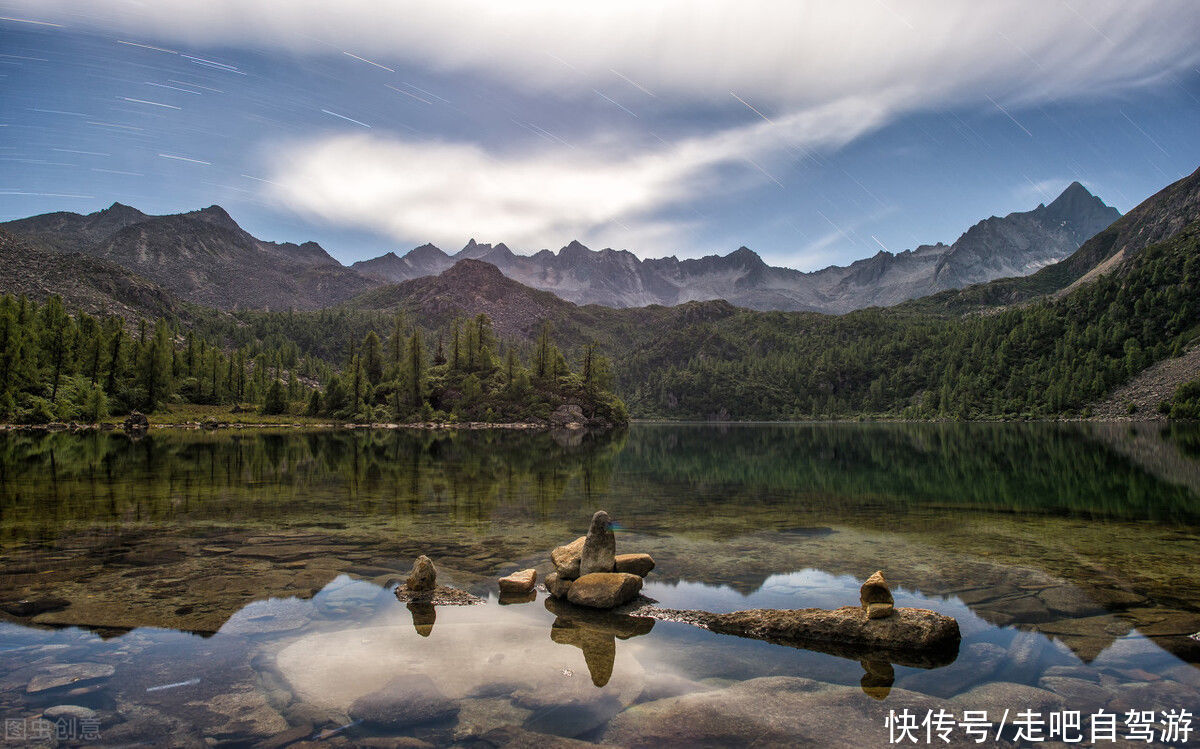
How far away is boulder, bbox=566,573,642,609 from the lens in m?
14.9

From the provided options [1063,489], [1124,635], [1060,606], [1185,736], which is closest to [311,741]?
[1185,736]

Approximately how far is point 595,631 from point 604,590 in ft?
5.93

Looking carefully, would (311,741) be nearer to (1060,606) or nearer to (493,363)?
(1060,606)

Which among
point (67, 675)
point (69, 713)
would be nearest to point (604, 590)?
point (69, 713)

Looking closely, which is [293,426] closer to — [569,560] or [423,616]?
[569,560]

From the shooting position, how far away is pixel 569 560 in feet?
55.0

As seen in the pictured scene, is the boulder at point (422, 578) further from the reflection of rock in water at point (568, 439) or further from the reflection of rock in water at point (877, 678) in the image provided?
the reflection of rock in water at point (568, 439)

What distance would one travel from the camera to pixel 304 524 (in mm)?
24688

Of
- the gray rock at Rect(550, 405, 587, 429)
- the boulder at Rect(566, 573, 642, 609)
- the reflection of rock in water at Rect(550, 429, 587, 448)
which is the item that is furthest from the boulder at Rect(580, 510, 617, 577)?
the gray rock at Rect(550, 405, 587, 429)

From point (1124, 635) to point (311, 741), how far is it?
15146 mm

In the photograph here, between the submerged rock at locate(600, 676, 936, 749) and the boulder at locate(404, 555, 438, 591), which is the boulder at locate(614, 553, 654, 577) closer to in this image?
the boulder at locate(404, 555, 438, 591)

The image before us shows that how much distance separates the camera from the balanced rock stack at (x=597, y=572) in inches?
595

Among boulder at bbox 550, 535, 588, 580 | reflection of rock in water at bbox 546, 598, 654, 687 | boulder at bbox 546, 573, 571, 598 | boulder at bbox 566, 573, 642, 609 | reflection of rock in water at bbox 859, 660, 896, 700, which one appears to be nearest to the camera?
reflection of rock in water at bbox 859, 660, 896, 700

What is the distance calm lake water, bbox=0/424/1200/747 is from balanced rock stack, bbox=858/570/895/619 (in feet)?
4.99
